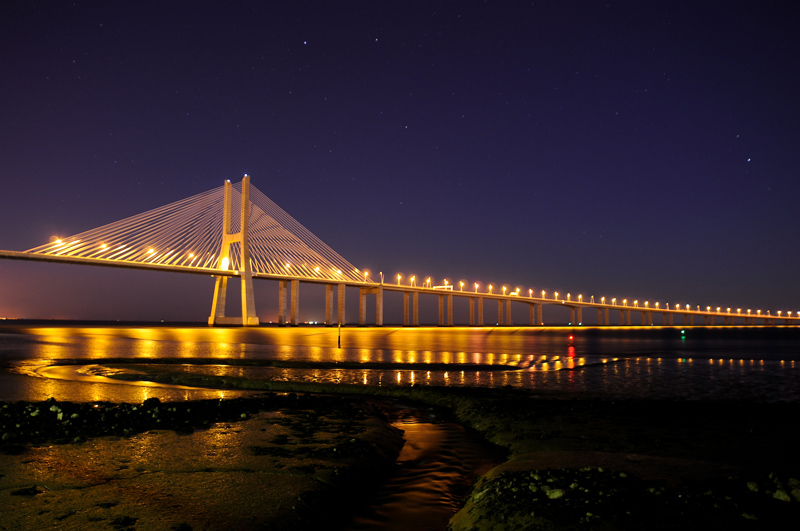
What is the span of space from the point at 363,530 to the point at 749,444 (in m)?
5.85

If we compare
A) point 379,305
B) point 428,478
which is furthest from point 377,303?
point 428,478

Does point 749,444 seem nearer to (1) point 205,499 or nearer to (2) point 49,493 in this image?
(1) point 205,499

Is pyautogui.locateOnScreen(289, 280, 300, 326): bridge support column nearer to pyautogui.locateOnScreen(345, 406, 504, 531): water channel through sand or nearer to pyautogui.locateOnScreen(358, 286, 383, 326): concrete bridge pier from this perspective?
pyautogui.locateOnScreen(358, 286, 383, 326): concrete bridge pier

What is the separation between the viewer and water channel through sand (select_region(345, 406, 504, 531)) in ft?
15.9

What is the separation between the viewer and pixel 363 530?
4.56 metres

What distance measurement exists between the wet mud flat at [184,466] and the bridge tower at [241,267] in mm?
69515

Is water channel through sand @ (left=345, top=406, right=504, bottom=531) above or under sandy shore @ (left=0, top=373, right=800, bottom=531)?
under

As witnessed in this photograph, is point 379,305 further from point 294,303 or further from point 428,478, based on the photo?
point 428,478

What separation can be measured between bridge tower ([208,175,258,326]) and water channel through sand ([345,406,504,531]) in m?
70.6

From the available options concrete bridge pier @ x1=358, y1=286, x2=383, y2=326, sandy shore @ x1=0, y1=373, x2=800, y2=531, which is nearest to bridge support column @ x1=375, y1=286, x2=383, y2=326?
concrete bridge pier @ x1=358, y1=286, x2=383, y2=326

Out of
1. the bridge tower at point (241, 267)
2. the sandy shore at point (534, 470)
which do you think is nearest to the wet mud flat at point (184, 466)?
the sandy shore at point (534, 470)

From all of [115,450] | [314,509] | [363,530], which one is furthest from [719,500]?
[115,450]

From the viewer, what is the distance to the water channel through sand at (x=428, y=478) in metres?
4.85

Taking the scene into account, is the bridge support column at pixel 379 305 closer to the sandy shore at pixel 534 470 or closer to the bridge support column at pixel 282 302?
the bridge support column at pixel 282 302
